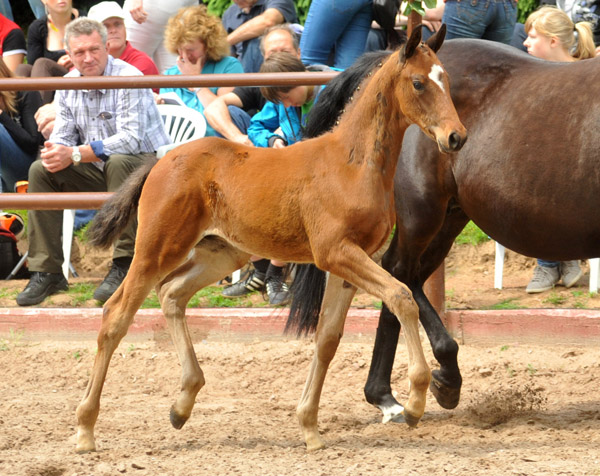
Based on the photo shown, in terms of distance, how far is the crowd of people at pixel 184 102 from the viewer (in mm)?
5832

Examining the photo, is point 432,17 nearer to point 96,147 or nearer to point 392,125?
point 96,147

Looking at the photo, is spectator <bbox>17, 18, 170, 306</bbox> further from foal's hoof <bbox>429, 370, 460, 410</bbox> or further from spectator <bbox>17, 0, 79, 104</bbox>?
foal's hoof <bbox>429, 370, 460, 410</bbox>

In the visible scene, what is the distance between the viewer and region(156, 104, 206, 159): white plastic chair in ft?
22.3

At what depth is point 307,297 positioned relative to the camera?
466 cm

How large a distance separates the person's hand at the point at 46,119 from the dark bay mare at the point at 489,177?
3014 mm

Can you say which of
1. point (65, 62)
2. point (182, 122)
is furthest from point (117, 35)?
point (182, 122)

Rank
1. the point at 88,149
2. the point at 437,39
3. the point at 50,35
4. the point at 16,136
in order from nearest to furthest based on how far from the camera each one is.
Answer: the point at 437,39
the point at 88,149
the point at 16,136
the point at 50,35

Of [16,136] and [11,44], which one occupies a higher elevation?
[11,44]

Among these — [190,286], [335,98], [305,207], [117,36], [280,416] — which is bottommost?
[280,416]

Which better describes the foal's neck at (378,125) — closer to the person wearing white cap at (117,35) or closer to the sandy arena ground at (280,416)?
Answer: the sandy arena ground at (280,416)

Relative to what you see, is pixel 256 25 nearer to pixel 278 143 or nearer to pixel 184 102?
pixel 184 102

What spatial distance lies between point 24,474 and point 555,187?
8.11 feet

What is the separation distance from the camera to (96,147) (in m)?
6.01

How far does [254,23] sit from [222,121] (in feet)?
5.09
